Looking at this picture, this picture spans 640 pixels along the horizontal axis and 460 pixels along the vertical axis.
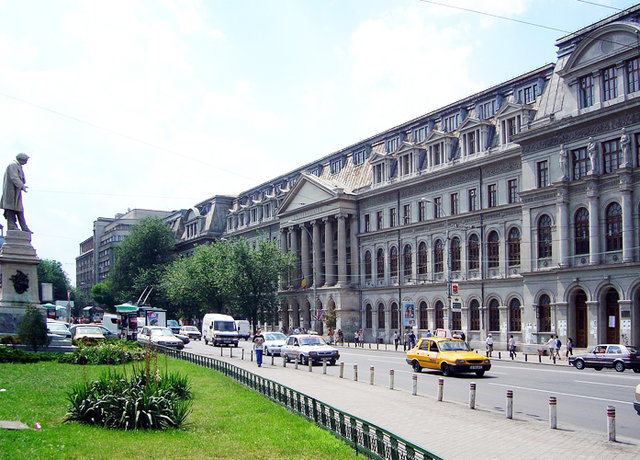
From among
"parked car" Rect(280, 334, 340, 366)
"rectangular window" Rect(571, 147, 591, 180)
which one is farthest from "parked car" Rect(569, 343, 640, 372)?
"rectangular window" Rect(571, 147, 591, 180)

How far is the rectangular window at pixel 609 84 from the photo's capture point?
39938mm

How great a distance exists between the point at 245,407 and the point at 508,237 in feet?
127

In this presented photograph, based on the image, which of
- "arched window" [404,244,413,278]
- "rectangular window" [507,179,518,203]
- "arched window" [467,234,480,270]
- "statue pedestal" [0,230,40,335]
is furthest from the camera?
"arched window" [404,244,413,278]

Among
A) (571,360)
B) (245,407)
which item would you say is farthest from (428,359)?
(245,407)

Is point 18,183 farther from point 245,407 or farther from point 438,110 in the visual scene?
point 438,110

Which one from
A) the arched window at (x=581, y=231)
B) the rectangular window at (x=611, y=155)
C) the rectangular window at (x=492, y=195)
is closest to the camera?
the rectangular window at (x=611, y=155)

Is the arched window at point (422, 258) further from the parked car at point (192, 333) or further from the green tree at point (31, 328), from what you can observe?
the green tree at point (31, 328)

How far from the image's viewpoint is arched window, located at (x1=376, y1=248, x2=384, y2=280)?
2596 inches

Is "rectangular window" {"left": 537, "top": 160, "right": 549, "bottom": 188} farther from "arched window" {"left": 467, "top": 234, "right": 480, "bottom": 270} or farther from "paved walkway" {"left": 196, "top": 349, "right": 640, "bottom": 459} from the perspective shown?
"paved walkway" {"left": 196, "top": 349, "right": 640, "bottom": 459}

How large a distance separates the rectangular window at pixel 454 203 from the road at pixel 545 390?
22.5 meters

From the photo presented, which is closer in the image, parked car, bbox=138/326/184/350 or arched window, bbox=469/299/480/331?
parked car, bbox=138/326/184/350

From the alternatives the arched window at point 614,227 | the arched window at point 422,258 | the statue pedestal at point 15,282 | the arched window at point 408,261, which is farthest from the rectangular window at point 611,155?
the statue pedestal at point 15,282

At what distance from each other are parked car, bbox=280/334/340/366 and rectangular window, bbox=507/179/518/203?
2167cm

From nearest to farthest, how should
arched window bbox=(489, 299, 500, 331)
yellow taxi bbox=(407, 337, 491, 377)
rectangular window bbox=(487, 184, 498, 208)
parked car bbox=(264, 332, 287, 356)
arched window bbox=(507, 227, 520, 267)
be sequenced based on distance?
yellow taxi bbox=(407, 337, 491, 377), parked car bbox=(264, 332, 287, 356), arched window bbox=(507, 227, 520, 267), arched window bbox=(489, 299, 500, 331), rectangular window bbox=(487, 184, 498, 208)
